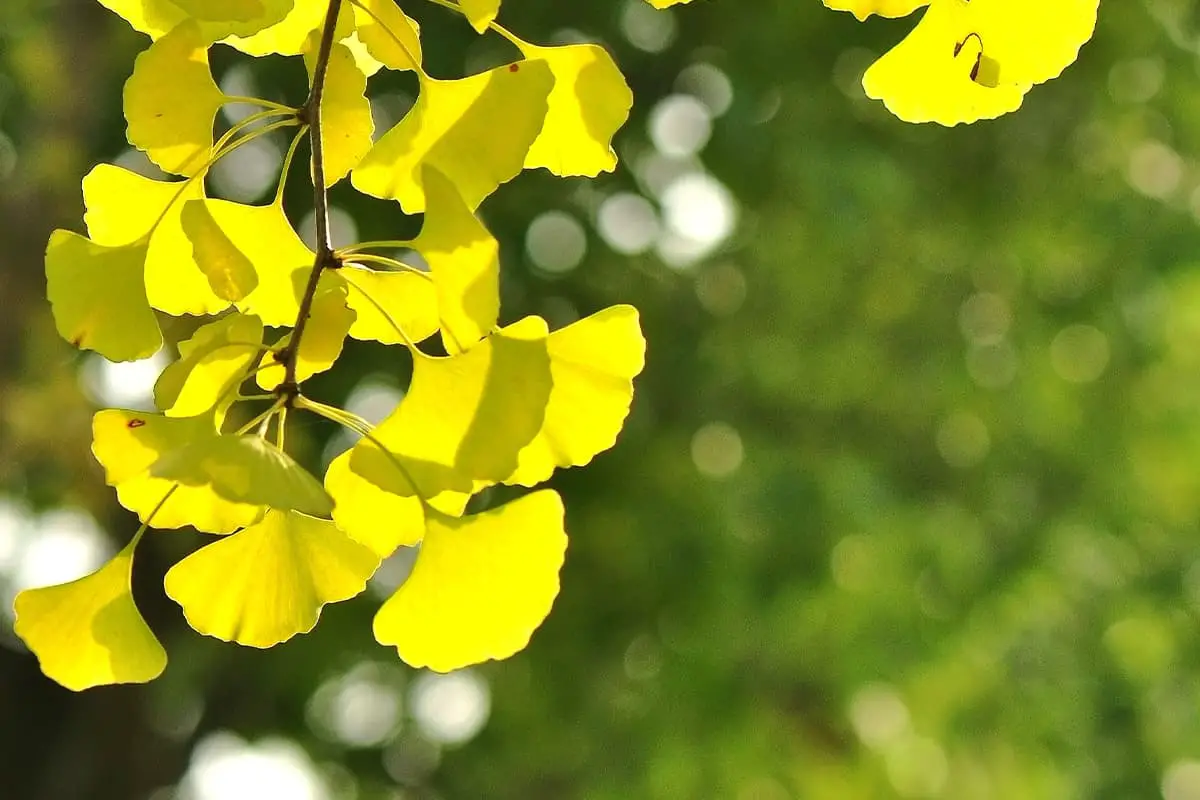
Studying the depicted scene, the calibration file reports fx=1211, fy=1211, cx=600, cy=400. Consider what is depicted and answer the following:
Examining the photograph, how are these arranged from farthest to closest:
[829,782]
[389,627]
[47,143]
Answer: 1. [829,782]
2. [47,143]
3. [389,627]

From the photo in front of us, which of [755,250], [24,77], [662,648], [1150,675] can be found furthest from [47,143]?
[1150,675]

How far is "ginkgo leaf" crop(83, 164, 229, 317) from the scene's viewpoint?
0.28 meters

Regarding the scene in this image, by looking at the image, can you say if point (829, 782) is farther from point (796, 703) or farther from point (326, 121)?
point (326, 121)

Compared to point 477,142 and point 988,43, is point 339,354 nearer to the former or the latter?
point 477,142

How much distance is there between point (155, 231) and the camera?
0.93 ft

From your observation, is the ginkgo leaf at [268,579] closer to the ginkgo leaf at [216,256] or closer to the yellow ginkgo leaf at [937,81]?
the ginkgo leaf at [216,256]

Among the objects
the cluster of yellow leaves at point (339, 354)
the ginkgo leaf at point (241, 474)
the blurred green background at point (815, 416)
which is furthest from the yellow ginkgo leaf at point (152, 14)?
the blurred green background at point (815, 416)

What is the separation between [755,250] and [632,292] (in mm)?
203

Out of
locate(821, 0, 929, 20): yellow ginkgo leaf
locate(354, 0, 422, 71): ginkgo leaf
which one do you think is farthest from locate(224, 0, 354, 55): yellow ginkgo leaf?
locate(821, 0, 929, 20): yellow ginkgo leaf

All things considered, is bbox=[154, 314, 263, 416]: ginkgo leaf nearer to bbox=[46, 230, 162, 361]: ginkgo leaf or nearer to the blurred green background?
bbox=[46, 230, 162, 361]: ginkgo leaf

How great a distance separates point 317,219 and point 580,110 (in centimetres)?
8

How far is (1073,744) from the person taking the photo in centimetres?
208

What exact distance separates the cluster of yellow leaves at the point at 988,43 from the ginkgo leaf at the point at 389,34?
92 millimetres

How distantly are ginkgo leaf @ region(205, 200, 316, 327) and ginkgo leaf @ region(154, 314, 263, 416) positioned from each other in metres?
0.04
